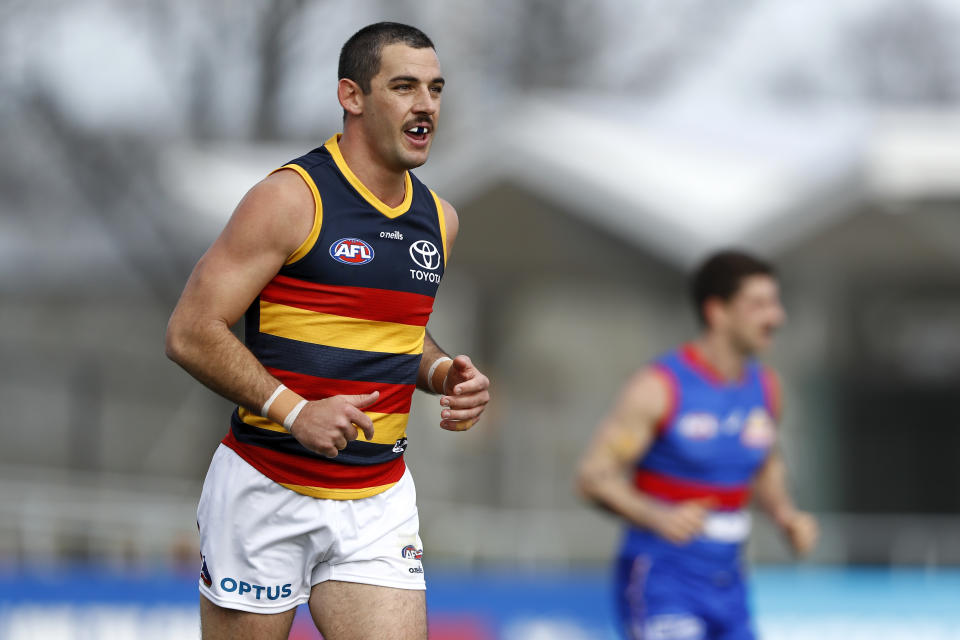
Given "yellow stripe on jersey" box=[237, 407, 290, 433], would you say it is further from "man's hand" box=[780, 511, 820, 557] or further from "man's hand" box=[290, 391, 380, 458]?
"man's hand" box=[780, 511, 820, 557]

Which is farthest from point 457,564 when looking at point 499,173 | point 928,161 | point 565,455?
point 928,161

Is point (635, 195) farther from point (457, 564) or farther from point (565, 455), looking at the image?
point (457, 564)

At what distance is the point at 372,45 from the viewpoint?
394 cm

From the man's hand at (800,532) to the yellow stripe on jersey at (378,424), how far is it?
293 cm

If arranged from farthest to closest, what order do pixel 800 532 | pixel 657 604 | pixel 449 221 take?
pixel 800 532
pixel 657 604
pixel 449 221

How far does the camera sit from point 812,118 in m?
19.1

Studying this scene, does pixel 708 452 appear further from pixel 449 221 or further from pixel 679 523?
pixel 449 221

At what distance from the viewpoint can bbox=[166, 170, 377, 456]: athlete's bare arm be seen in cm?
368

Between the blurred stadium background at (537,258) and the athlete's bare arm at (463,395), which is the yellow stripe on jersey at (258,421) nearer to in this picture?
the athlete's bare arm at (463,395)

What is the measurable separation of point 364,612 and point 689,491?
2.60 meters

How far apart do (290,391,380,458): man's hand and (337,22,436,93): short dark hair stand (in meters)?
0.99

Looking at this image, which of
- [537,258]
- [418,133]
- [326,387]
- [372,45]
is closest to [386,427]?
[326,387]

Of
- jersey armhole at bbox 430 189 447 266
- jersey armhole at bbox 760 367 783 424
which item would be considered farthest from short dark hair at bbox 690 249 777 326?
jersey armhole at bbox 430 189 447 266

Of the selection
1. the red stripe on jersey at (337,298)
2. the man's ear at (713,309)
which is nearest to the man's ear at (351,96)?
the red stripe on jersey at (337,298)
